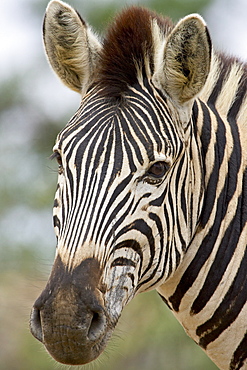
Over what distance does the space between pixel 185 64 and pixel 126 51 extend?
0.51 meters

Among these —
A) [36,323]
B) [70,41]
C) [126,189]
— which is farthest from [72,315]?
[70,41]

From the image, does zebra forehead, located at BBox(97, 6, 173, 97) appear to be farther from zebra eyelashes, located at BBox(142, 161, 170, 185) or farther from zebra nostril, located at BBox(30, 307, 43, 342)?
zebra nostril, located at BBox(30, 307, 43, 342)

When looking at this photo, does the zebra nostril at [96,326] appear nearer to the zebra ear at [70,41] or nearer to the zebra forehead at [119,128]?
the zebra forehead at [119,128]

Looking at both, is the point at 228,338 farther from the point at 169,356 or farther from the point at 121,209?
the point at 169,356

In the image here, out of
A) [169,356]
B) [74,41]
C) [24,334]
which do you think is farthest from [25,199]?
[74,41]

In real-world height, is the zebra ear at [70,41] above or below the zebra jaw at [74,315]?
above

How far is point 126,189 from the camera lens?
458 centimetres

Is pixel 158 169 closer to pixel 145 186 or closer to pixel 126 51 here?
pixel 145 186

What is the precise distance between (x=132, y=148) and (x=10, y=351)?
65.5ft

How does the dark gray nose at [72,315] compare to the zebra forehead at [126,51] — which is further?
the zebra forehead at [126,51]

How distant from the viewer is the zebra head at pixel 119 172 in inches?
170

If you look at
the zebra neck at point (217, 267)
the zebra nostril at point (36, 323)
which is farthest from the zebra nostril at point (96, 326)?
the zebra neck at point (217, 267)

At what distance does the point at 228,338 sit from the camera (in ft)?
17.2

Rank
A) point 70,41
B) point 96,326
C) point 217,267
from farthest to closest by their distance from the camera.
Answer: point 70,41
point 217,267
point 96,326
